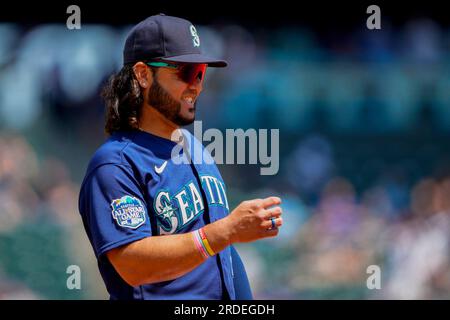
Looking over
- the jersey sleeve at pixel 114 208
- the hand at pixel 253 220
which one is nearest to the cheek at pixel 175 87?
the jersey sleeve at pixel 114 208

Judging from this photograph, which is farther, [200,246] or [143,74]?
[143,74]

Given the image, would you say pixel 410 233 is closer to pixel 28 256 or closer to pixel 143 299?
pixel 28 256

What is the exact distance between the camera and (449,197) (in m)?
6.72

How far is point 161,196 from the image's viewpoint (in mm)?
2588

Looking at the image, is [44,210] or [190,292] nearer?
[190,292]

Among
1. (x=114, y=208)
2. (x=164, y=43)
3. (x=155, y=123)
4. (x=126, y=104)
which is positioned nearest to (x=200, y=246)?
(x=114, y=208)

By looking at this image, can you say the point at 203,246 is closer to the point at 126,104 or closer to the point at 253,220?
the point at 253,220

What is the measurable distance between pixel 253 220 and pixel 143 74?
0.76 metres

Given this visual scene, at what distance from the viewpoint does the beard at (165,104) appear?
274cm

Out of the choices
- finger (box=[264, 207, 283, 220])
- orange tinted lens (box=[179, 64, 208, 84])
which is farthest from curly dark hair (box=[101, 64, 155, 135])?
finger (box=[264, 207, 283, 220])

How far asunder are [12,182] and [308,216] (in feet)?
8.81

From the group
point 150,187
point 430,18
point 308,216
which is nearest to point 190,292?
point 150,187

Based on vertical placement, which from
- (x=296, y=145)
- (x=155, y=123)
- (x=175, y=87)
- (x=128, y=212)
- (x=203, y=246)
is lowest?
(x=296, y=145)

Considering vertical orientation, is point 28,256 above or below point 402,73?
below
